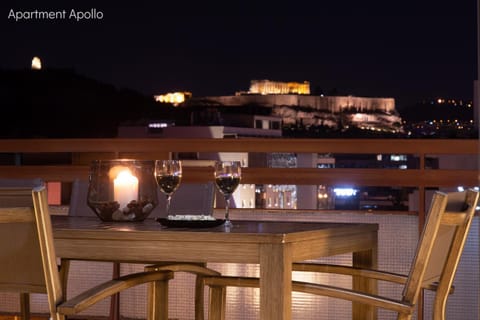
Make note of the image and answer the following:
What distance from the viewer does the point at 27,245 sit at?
2.35 meters

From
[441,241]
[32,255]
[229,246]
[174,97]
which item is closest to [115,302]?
[32,255]

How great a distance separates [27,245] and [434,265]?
1079 millimetres

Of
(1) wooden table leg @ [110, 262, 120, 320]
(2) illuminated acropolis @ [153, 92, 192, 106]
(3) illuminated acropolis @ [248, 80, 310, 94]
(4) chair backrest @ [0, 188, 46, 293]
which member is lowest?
(1) wooden table leg @ [110, 262, 120, 320]

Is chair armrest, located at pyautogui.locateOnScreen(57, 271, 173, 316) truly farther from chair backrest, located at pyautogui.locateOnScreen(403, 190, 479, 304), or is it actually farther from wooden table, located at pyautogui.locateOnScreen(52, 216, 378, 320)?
chair backrest, located at pyautogui.locateOnScreen(403, 190, 479, 304)

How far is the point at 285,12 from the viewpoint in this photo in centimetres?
Result: 3500

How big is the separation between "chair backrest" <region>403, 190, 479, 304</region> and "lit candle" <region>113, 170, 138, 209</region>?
38.1 inches

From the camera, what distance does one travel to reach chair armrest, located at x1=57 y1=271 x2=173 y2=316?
224 centimetres

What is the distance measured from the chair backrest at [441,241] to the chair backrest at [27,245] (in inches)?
35.8

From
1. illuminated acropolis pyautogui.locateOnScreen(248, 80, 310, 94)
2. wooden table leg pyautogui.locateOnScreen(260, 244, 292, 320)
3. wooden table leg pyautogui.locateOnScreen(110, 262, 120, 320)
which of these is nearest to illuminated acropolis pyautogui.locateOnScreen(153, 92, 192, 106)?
illuminated acropolis pyautogui.locateOnScreen(248, 80, 310, 94)

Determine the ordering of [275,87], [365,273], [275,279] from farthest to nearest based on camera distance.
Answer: [275,87]
[365,273]
[275,279]

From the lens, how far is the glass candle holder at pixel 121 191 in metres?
2.85

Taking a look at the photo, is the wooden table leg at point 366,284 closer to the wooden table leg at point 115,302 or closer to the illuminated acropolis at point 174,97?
the wooden table leg at point 115,302

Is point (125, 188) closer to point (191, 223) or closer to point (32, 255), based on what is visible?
point (191, 223)

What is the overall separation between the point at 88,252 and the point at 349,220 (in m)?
1.82
